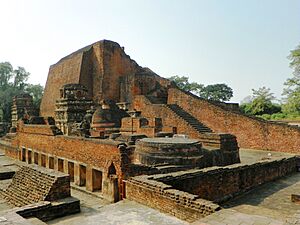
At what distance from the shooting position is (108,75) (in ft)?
88.6

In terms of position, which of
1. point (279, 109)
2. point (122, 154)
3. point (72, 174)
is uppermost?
point (279, 109)

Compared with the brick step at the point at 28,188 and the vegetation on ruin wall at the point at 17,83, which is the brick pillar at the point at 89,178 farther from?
the vegetation on ruin wall at the point at 17,83

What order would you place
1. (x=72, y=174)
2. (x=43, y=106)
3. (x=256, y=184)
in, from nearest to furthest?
(x=256, y=184), (x=72, y=174), (x=43, y=106)

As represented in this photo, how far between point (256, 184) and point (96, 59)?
69.6ft

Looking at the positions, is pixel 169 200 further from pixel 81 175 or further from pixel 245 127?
pixel 245 127

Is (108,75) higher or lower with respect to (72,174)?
higher

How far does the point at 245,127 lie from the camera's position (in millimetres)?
15406

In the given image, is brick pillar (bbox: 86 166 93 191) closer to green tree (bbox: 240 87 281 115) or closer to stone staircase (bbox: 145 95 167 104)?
stone staircase (bbox: 145 95 167 104)

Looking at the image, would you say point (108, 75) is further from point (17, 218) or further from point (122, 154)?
point (17, 218)

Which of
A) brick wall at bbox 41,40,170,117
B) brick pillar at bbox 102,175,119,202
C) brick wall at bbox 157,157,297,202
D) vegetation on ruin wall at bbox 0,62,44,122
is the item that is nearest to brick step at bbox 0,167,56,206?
brick pillar at bbox 102,175,119,202

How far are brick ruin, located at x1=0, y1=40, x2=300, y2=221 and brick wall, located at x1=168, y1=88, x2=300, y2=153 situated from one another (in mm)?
48

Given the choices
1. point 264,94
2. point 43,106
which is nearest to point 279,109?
point 264,94

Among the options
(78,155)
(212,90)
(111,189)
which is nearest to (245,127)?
(78,155)

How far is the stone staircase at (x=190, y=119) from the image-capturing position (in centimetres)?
1627
